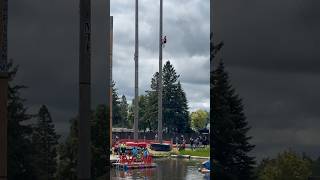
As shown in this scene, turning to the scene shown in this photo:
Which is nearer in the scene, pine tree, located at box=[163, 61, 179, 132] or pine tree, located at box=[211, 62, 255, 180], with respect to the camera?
pine tree, located at box=[211, 62, 255, 180]

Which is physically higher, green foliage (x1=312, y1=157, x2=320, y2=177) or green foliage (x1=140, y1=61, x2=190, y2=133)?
green foliage (x1=140, y1=61, x2=190, y2=133)

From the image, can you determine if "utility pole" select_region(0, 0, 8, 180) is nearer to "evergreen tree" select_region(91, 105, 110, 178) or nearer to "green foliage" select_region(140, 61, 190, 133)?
"evergreen tree" select_region(91, 105, 110, 178)

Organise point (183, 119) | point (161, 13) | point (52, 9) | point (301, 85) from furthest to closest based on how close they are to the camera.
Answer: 1. point (183, 119)
2. point (161, 13)
3. point (52, 9)
4. point (301, 85)

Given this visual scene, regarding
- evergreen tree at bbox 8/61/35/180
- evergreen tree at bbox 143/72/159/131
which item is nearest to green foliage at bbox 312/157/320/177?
evergreen tree at bbox 8/61/35/180

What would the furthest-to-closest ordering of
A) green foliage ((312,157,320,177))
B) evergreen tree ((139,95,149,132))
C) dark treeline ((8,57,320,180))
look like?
evergreen tree ((139,95,149,132)) < dark treeline ((8,57,320,180)) < green foliage ((312,157,320,177))

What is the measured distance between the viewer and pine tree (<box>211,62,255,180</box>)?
10.2 meters

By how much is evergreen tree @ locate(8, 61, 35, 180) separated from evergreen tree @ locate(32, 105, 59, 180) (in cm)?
12

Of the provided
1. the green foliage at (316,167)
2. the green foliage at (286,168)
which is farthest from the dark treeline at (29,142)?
the green foliage at (316,167)

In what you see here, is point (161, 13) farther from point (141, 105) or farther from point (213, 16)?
point (141, 105)

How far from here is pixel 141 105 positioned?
85125mm

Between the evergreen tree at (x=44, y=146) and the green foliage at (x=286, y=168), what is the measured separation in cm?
399

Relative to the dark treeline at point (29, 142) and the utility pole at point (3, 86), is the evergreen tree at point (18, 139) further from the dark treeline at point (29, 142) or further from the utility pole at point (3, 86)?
the utility pole at point (3, 86)

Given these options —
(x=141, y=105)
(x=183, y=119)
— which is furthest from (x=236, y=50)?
(x=141, y=105)

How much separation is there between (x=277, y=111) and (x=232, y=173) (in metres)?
1.63
